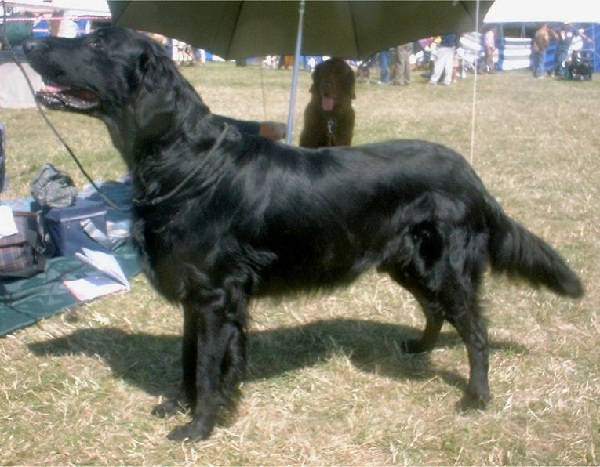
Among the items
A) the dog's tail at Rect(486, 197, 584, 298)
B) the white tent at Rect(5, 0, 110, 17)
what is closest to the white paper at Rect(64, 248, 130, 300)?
the dog's tail at Rect(486, 197, 584, 298)

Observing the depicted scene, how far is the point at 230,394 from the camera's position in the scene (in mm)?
3281

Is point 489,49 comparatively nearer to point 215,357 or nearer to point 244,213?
point 244,213

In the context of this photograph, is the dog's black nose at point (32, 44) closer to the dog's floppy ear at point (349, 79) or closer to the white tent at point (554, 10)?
the dog's floppy ear at point (349, 79)

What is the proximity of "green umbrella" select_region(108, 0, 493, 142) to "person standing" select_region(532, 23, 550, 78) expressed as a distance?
2140 cm

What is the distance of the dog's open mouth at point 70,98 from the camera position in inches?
119

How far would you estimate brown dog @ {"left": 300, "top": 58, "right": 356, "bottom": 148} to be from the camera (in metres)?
6.49

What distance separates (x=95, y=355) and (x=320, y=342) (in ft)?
4.21

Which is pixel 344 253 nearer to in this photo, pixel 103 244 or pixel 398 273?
pixel 398 273

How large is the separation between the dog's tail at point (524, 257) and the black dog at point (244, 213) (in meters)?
0.01

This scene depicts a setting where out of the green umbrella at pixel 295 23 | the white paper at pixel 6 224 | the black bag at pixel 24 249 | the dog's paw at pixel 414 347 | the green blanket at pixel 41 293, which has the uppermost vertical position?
the green umbrella at pixel 295 23

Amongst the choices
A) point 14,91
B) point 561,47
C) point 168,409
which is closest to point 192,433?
point 168,409

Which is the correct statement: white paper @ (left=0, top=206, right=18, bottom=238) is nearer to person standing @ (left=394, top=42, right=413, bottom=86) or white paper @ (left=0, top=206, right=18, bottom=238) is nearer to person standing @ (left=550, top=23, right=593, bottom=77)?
person standing @ (left=394, top=42, right=413, bottom=86)

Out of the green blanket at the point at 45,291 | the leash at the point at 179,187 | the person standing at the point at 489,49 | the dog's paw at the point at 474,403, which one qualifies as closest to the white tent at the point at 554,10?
the person standing at the point at 489,49

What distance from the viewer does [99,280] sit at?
198 inches
